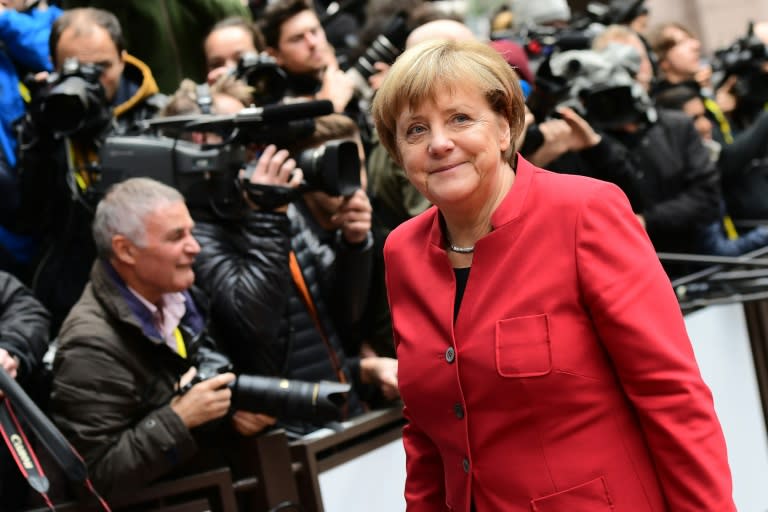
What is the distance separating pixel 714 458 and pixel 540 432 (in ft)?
0.98

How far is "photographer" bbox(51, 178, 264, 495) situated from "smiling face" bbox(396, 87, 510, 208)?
127cm

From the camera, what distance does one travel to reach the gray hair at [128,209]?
330 cm

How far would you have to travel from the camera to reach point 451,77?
6.83ft

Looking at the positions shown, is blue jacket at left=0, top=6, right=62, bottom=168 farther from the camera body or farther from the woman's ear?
the woman's ear

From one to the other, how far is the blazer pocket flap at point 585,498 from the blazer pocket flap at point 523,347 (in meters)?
0.22

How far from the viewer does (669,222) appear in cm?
515

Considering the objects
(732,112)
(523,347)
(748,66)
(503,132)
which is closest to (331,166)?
(503,132)

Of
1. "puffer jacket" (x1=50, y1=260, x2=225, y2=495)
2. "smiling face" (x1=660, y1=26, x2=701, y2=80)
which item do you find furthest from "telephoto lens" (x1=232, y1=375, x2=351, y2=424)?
"smiling face" (x1=660, y1=26, x2=701, y2=80)

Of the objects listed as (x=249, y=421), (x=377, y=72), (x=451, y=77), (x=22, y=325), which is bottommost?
(x=249, y=421)

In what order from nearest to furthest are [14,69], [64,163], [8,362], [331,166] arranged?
[8,362]
[331,166]
[64,163]
[14,69]

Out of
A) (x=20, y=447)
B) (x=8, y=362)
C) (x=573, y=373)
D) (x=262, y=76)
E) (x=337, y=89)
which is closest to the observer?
(x=573, y=373)

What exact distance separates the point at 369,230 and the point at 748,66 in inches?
151

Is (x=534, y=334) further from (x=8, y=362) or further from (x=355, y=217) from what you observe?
(x=355, y=217)

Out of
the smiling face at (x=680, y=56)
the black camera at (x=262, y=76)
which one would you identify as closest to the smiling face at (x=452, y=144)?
the black camera at (x=262, y=76)
